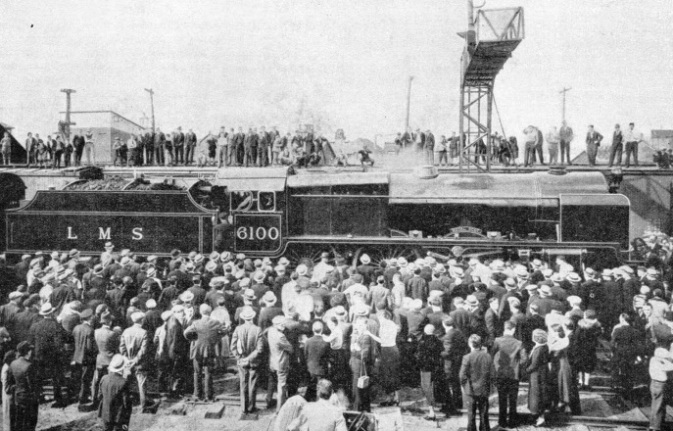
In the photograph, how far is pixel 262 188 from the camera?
14.0m

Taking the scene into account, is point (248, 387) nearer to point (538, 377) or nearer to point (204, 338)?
point (204, 338)

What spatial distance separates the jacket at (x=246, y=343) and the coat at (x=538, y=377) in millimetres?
3513

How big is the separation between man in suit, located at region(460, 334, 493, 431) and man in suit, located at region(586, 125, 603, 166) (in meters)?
16.2

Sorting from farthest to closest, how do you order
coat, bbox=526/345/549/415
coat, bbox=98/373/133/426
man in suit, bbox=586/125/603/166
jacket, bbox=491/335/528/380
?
man in suit, bbox=586/125/603/166 → coat, bbox=526/345/549/415 → jacket, bbox=491/335/528/380 → coat, bbox=98/373/133/426

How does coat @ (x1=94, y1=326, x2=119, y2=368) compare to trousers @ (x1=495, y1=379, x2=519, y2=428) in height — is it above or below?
above

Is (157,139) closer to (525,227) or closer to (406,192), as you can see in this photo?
(406,192)

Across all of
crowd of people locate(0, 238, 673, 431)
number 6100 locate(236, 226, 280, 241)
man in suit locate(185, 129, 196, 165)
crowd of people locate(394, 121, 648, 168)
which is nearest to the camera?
crowd of people locate(0, 238, 673, 431)

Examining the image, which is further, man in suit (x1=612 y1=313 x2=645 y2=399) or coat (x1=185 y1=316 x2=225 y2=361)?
coat (x1=185 y1=316 x2=225 y2=361)

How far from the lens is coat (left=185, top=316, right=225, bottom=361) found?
25.9ft

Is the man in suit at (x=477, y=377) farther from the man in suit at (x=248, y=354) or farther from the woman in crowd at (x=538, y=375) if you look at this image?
the man in suit at (x=248, y=354)

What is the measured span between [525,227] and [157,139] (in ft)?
53.8

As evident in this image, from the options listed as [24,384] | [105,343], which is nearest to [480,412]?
[105,343]

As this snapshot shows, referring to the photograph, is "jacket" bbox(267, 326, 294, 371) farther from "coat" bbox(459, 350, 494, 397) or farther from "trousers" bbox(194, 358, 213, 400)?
"coat" bbox(459, 350, 494, 397)

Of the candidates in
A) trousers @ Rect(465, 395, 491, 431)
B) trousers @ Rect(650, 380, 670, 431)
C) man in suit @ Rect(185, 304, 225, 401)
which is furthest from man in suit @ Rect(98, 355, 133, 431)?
trousers @ Rect(650, 380, 670, 431)
